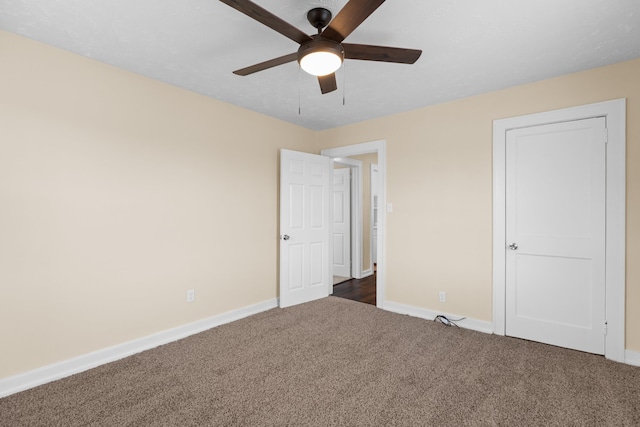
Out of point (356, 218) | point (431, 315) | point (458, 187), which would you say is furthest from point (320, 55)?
point (356, 218)

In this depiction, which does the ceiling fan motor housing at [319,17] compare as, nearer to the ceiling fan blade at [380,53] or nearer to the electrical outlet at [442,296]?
the ceiling fan blade at [380,53]

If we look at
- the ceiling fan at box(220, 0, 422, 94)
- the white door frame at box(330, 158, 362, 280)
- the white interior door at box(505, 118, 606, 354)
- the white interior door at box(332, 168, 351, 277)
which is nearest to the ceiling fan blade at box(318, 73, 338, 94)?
the ceiling fan at box(220, 0, 422, 94)

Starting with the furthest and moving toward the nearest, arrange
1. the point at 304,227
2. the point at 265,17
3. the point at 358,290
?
the point at 358,290, the point at 304,227, the point at 265,17

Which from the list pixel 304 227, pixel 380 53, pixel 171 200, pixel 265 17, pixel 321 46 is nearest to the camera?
pixel 265 17

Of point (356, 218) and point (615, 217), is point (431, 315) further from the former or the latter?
point (356, 218)

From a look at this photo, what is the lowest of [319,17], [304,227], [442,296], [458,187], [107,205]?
[442,296]

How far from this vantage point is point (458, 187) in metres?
3.40

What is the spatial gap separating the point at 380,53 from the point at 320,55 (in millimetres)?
375

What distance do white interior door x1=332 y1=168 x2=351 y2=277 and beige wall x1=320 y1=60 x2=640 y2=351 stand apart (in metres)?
1.59

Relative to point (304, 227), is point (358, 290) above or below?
below

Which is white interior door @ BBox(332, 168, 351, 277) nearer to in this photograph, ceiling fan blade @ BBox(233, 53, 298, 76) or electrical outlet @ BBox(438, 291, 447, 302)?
electrical outlet @ BBox(438, 291, 447, 302)

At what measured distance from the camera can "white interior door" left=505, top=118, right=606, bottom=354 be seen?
267 centimetres

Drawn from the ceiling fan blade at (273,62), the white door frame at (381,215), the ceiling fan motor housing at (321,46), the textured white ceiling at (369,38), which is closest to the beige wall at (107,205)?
the textured white ceiling at (369,38)

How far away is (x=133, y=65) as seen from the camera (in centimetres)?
260
